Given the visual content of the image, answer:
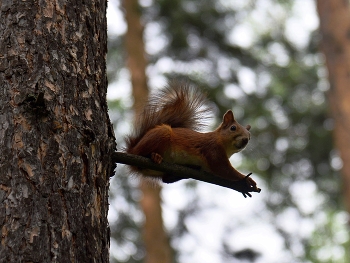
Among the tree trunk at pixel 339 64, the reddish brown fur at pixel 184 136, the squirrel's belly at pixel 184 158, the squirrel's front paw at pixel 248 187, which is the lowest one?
the squirrel's front paw at pixel 248 187

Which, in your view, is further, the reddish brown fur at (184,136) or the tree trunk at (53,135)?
the reddish brown fur at (184,136)

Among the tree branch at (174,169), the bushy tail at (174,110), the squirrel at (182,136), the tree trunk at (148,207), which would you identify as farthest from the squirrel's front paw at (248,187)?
the tree trunk at (148,207)

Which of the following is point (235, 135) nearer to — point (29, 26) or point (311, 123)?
point (29, 26)

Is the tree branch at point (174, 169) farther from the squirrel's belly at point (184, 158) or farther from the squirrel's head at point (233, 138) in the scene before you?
the squirrel's head at point (233, 138)

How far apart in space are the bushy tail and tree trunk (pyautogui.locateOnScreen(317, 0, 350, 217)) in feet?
14.8

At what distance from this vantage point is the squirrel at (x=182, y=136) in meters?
3.19

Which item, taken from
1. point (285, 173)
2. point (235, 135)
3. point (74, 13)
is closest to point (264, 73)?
point (285, 173)

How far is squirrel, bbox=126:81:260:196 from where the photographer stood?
3193 mm

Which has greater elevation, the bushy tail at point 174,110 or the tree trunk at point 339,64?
the tree trunk at point 339,64

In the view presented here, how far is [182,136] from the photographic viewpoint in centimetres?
331

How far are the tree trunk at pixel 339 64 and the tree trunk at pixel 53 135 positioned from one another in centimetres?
582

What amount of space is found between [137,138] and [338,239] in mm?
11619

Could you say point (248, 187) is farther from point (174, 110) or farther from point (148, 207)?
point (148, 207)

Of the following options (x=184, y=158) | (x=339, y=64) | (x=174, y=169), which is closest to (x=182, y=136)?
(x=184, y=158)
